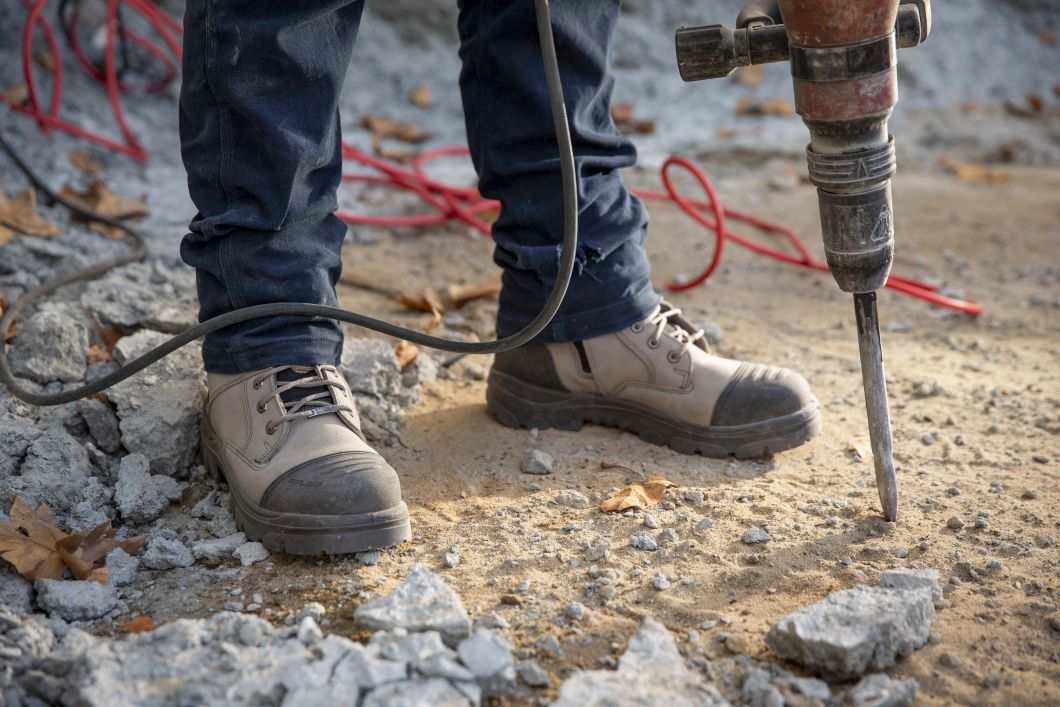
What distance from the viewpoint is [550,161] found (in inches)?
64.6

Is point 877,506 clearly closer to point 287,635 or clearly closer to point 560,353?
point 560,353

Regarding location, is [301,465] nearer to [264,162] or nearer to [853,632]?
[264,162]

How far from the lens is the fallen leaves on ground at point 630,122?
12.5ft

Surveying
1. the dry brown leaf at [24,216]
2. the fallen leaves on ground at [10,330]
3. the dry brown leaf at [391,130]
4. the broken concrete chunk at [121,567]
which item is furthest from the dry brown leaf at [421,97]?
the broken concrete chunk at [121,567]

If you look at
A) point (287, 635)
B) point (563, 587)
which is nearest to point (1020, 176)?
point (563, 587)

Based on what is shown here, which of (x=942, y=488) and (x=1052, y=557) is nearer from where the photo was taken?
(x=1052, y=557)

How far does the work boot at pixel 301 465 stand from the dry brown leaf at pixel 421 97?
252 cm

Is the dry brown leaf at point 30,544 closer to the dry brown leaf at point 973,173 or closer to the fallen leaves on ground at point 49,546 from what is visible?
the fallen leaves on ground at point 49,546

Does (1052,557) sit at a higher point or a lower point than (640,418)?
lower

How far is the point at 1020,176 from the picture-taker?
357 centimetres

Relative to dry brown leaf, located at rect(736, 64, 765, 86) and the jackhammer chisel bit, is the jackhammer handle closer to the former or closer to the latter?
the jackhammer chisel bit

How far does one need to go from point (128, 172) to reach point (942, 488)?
2491mm

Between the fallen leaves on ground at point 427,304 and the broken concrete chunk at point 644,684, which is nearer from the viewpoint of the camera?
the broken concrete chunk at point 644,684

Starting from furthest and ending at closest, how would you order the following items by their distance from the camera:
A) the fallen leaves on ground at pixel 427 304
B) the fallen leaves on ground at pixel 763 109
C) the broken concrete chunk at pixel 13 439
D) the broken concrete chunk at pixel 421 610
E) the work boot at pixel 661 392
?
1. the fallen leaves on ground at pixel 763 109
2. the fallen leaves on ground at pixel 427 304
3. the work boot at pixel 661 392
4. the broken concrete chunk at pixel 13 439
5. the broken concrete chunk at pixel 421 610
